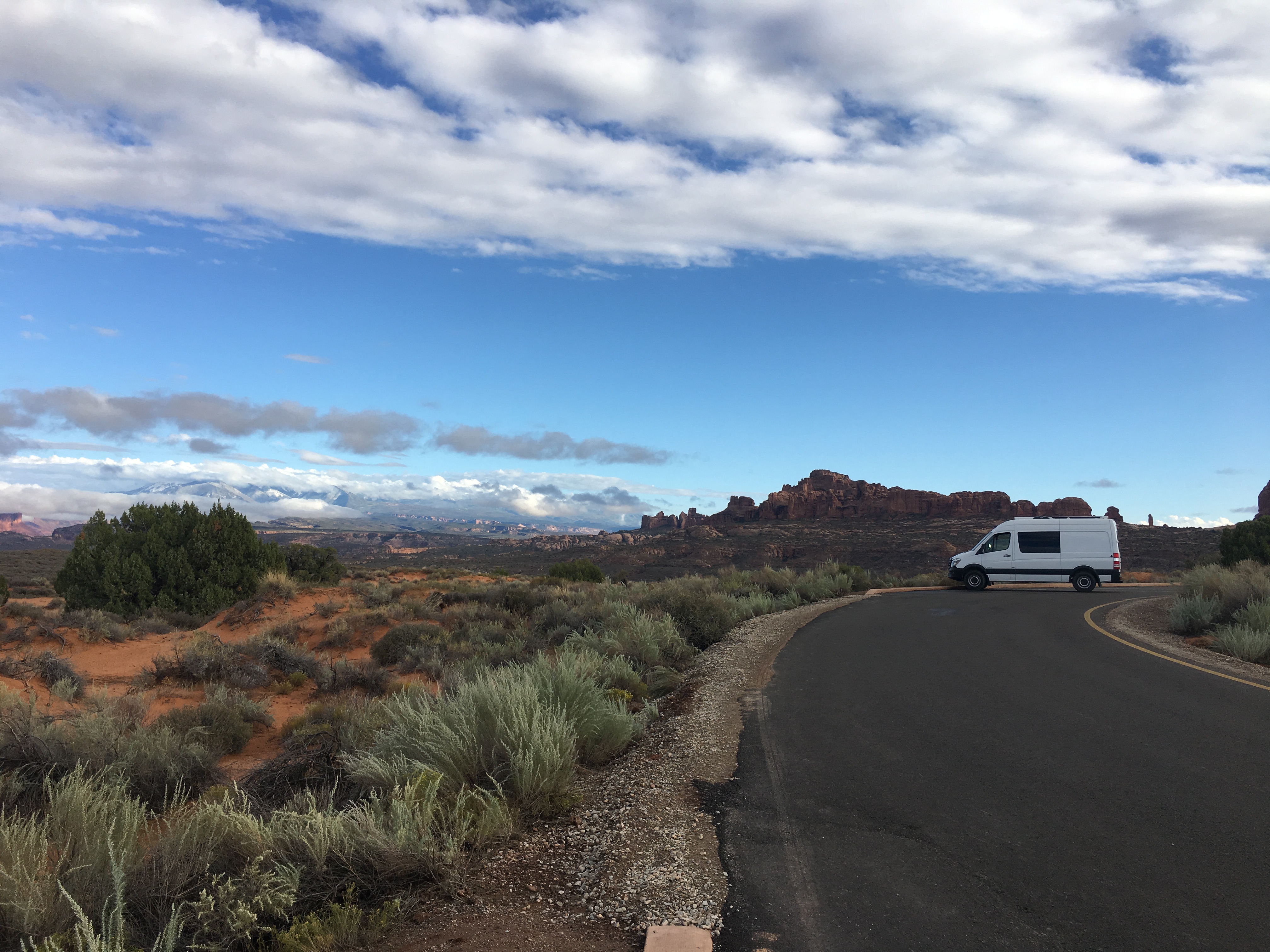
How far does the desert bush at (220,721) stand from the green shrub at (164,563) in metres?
14.2

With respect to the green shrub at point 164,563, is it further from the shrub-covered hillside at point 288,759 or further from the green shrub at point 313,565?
the shrub-covered hillside at point 288,759

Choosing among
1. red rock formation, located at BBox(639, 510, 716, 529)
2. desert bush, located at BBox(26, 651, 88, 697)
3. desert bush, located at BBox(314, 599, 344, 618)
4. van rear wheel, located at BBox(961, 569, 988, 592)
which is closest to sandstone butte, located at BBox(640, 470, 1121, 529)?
red rock formation, located at BBox(639, 510, 716, 529)

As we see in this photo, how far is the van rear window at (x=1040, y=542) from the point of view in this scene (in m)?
24.9

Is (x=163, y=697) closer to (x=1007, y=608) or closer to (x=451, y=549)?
(x=1007, y=608)

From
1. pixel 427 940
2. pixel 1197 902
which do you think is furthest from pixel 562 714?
pixel 1197 902

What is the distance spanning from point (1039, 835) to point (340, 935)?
4.34m

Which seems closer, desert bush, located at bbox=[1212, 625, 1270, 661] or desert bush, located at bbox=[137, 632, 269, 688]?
desert bush, located at bbox=[1212, 625, 1270, 661]

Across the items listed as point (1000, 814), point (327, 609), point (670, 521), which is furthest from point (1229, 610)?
point (670, 521)

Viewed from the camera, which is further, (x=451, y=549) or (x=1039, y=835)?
(x=451, y=549)

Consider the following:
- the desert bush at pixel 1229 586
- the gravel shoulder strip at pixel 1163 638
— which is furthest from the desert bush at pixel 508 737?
the desert bush at pixel 1229 586

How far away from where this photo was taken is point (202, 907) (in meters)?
3.65

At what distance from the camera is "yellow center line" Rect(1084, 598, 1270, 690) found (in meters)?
9.43

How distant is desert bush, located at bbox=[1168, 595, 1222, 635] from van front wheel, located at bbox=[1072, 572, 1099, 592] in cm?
942

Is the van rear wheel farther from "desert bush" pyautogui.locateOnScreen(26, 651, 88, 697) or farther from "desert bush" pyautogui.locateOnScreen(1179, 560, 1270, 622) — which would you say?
"desert bush" pyautogui.locateOnScreen(26, 651, 88, 697)
